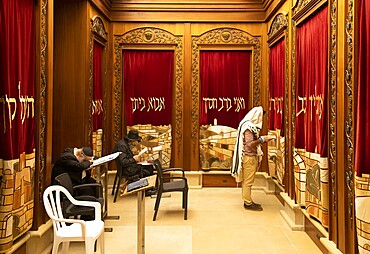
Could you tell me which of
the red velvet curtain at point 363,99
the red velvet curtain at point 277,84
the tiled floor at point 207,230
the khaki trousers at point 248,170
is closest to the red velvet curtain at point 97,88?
the tiled floor at point 207,230

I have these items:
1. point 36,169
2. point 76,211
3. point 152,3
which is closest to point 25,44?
point 36,169

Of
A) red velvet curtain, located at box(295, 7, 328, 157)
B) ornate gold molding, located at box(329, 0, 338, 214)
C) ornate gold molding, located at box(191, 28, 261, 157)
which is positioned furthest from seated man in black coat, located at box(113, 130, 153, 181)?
ornate gold molding, located at box(329, 0, 338, 214)

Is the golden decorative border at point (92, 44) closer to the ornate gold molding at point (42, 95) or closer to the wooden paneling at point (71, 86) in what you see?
the wooden paneling at point (71, 86)

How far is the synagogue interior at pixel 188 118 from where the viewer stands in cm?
320

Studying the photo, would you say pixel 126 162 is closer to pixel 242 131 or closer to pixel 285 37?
pixel 242 131

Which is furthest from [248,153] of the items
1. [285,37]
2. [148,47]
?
[148,47]

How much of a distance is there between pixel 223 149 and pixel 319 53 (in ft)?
12.0

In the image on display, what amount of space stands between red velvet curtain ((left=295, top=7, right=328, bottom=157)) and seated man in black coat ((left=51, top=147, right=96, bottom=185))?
2.63 m

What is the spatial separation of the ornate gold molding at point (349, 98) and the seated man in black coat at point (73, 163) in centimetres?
279

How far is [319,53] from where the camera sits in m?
4.05

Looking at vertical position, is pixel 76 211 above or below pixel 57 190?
below

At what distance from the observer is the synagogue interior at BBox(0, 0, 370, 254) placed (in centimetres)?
320

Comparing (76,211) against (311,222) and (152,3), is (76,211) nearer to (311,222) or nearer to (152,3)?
(311,222)

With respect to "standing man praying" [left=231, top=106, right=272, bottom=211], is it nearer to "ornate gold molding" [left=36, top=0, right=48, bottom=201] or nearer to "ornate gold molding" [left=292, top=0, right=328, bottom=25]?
"ornate gold molding" [left=292, top=0, right=328, bottom=25]
